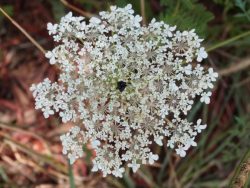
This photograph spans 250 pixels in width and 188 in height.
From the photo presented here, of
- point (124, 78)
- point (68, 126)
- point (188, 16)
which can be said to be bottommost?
point (124, 78)

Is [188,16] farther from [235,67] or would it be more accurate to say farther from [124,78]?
[235,67]

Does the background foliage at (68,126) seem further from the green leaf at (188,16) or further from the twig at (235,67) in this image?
the green leaf at (188,16)

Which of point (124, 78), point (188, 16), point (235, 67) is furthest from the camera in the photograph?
point (235, 67)


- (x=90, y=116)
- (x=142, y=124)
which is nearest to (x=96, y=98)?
(x=90, y=116)

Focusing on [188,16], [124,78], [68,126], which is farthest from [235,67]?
[124,78]

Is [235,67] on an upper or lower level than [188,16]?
upper

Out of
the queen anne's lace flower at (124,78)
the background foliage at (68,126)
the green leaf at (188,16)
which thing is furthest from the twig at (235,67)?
the queen anne's lace flower at (124,78)
